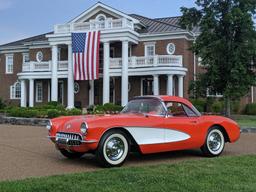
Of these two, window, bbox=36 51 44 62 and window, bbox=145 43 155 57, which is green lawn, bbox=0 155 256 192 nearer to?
window, bbox=145 43 155 57

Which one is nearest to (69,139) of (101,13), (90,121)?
(90,121)

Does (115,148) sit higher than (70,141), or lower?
lower

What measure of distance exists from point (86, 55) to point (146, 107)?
24537 mm

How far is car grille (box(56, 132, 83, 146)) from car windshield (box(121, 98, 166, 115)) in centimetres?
175

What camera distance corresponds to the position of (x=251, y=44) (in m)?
24.2

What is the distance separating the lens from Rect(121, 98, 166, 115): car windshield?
9742 mm

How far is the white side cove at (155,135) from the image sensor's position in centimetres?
904

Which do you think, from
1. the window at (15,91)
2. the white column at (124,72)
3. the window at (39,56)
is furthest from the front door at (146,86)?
the window at (15,91)

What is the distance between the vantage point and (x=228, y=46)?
24.8 m

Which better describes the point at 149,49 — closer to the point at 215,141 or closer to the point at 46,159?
the point at 215,141

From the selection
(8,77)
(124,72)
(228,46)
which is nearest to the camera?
(228,46)

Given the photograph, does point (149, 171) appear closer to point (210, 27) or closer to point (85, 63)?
point (210, 27)

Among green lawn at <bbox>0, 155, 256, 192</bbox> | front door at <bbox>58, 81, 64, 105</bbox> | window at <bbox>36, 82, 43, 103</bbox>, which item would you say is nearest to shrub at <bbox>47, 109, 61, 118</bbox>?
green lawn at <bbox>0, 155, 256, 192</bbox>

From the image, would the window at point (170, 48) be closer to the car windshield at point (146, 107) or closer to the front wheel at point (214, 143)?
the front wheel at point (214, 143)
